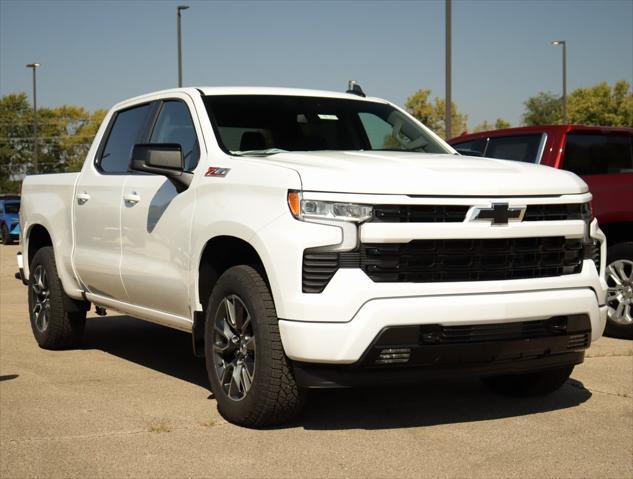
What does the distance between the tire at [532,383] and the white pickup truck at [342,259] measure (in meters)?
0.01

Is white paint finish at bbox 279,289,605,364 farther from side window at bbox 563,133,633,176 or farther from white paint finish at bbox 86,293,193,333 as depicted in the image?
side window at bbox 563,133,633,176

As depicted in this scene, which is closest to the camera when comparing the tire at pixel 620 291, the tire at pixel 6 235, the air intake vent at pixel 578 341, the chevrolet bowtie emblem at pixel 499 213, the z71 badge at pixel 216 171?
the chevrolet bowtie emblem at pixel 499 213

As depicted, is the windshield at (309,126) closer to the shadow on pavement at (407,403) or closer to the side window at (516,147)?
the shadow on pavement at (407,403)

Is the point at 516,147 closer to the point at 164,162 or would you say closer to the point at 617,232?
the point at 617,232

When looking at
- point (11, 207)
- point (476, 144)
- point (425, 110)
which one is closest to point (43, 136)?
point (425, 110)

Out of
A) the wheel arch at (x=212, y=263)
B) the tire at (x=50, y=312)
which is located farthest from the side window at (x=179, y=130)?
the tire at (x=50, y=312)

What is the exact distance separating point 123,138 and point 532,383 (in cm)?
337

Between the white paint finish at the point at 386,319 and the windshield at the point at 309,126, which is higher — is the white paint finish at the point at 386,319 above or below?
below

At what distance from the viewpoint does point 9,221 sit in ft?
94.8

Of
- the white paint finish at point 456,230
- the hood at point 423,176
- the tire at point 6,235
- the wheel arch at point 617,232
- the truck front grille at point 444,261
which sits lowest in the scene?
the tire at point 6,235

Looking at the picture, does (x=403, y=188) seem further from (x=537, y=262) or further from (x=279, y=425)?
(x=279, y=425)

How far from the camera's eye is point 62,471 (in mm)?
4336

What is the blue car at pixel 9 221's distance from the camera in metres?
28.7

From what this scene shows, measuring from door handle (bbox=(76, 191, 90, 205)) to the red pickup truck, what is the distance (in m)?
3.36
